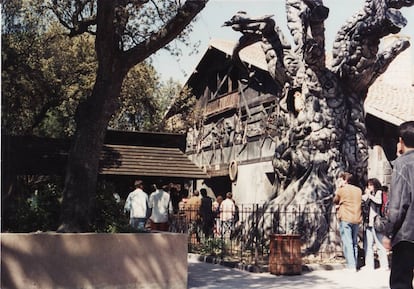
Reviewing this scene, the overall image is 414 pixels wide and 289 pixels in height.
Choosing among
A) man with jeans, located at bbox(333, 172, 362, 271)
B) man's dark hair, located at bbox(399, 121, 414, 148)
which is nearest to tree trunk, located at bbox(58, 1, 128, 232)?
man's dark hair, located at bbox(399, 121, 414, 148)

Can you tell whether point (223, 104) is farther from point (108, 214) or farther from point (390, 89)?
point (108, 214)

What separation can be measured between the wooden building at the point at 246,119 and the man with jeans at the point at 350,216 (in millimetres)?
7484

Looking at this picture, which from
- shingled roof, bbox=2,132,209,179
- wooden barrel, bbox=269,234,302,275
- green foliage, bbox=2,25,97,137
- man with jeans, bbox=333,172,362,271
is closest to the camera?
wooden barrel, bbox=269,234,302,275

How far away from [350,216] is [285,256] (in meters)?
1.46

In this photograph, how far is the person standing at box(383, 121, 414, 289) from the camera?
16.5 ft

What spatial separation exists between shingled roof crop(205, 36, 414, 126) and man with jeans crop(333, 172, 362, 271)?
7.21 m

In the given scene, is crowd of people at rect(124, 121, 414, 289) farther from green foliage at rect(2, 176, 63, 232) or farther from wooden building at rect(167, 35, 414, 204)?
wooden building at rect(167, 35, 414, 204)

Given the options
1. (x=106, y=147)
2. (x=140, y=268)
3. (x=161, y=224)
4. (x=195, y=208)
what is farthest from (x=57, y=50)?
(x=140, y=268)

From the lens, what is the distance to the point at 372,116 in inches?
778

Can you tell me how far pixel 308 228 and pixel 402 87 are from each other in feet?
45.2

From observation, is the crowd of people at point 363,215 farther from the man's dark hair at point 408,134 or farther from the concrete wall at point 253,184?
the concrete wall at point 253,184

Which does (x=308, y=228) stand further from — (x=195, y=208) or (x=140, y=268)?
(x=140, y=268)

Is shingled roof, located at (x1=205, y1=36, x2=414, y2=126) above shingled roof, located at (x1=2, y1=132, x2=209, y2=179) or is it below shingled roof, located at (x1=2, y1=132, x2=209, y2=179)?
above

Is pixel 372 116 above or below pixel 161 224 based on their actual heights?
above
